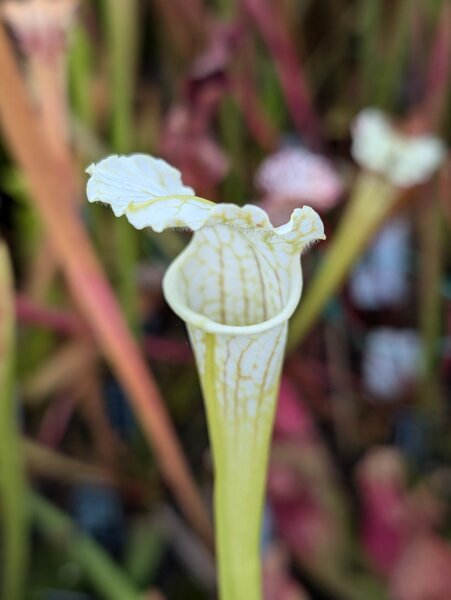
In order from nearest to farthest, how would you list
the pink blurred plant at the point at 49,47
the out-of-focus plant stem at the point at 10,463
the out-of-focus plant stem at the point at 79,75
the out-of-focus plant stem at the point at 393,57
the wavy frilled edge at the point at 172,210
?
the wavy frilled edge at the point at 172,210 → the out-of-focus plant stem at the point at 10,463 → the pink blurred plant at the point at 49,47 → the out-of-focus plant stem at the point at 79,75 → the out-of-focus plant stem at the point at 393,57

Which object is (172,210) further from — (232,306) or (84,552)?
(84,552)

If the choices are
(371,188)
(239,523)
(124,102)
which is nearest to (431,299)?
(371,188)

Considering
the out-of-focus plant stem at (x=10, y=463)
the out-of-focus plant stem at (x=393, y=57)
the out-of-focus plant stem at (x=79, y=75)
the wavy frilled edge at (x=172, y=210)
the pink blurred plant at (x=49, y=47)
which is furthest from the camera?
the out-of-focus plant stem at (x=393, y=57)

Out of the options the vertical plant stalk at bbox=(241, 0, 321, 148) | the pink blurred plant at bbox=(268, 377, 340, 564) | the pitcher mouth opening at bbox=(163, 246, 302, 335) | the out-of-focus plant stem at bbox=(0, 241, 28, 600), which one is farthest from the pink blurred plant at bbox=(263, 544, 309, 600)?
the vertical plant stalk at bbox=(241, 0, 321, 148)

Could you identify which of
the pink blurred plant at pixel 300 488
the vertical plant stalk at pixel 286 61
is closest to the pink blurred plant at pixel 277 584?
the pink blurred plant at pixel 300 488

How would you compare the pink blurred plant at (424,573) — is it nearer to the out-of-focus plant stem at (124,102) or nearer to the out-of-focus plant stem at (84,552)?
the out-of-focus plant stem at (84,552)
